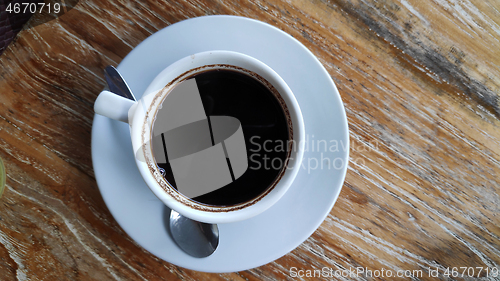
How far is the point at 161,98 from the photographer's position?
644mm

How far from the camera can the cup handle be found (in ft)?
1.74

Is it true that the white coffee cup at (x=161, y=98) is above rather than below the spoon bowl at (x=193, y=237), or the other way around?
above

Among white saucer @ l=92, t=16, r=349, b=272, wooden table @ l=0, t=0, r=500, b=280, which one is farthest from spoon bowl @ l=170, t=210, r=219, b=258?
wooden table @ l=0, t=0, r=500, b=280

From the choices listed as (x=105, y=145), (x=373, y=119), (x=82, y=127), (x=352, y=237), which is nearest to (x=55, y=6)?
(x=82, y=127)

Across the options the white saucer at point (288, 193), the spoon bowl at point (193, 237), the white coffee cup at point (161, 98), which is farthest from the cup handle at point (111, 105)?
the spoon bowl at point (193, 237)

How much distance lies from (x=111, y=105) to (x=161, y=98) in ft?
0.41

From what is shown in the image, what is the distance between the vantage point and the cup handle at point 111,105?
529 mm

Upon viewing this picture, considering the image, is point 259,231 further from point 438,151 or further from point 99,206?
point 438,151

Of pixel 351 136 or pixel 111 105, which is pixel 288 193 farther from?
pixel 111 105

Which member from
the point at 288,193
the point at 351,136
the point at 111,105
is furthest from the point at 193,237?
the point at 351,136

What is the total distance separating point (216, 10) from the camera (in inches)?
31.6

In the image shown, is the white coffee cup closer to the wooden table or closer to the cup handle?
the cup handle

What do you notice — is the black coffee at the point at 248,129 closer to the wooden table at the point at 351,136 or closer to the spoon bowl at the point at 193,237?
the spoon bowl at the point at 193,237

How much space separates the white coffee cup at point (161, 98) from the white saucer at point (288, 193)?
0.22 ft
